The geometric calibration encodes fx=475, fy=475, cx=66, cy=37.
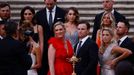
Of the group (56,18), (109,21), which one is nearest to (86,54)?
(109,21)

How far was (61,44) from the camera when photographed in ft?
24.2

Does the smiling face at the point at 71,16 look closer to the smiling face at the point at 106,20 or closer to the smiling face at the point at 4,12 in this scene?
the smiling face at the point at 106,20

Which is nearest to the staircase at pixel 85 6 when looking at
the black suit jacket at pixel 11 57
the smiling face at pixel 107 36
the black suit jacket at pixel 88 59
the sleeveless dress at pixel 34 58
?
the sleeveless dress at pixel 34 58

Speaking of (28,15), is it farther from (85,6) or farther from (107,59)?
(85,6)

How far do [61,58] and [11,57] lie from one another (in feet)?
5.33

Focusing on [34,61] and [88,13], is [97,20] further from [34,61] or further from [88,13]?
[88,13]

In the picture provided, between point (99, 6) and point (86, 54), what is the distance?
5.56 m

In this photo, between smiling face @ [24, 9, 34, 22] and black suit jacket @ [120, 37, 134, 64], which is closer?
black suit jacket @ [120, 37, 134, 64]

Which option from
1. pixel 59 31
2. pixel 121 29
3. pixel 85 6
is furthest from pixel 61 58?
pixel 85 6

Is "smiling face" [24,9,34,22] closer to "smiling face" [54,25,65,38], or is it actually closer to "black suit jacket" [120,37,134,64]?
"smiling face" [54,25,65,38]

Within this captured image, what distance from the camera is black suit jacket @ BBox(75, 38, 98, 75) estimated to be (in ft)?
22.5

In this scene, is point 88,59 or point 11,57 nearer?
point 11,57

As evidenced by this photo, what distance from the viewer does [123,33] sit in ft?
24.0

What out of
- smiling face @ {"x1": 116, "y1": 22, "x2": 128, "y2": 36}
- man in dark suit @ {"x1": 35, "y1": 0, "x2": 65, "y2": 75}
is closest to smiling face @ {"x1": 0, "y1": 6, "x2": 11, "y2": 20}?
man in dark suit @ {"x1": 35, "y1": 0, "x2": 65, "y2": 75}
